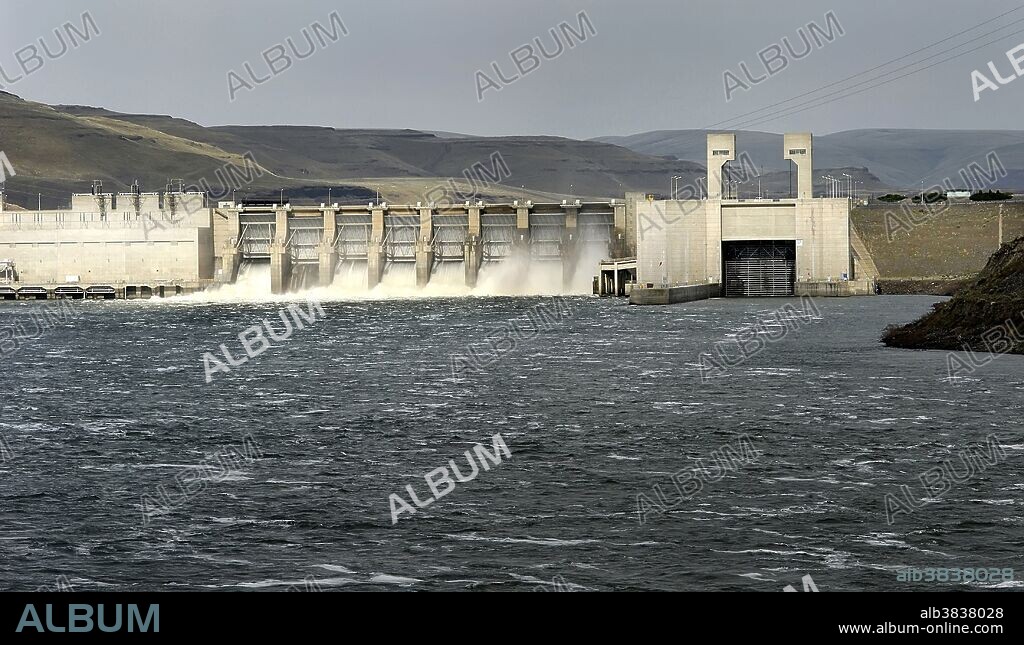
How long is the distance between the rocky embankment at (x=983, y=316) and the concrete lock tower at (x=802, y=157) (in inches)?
1754

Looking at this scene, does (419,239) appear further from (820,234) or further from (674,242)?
(820,234)

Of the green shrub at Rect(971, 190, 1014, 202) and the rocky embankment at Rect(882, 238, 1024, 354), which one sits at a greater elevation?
the green shrub at Rect(971, 190, 1014, 202)

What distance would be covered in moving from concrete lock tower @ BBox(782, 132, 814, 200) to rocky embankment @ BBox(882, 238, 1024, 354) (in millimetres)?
44559

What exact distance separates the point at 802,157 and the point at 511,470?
79121 millimetres

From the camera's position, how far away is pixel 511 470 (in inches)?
1023

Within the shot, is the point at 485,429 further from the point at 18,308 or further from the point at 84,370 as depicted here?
the point at 18,308

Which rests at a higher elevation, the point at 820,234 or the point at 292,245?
the point at 292,245

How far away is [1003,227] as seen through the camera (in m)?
108

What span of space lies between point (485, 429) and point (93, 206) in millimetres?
94923

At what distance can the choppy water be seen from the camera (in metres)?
18.2

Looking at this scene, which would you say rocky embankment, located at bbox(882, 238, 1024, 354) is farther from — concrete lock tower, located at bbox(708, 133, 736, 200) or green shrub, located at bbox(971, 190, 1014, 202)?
green shrub, located at bbox(971, 190, 1014, 202)

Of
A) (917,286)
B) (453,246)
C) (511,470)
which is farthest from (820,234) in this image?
(511,470)
